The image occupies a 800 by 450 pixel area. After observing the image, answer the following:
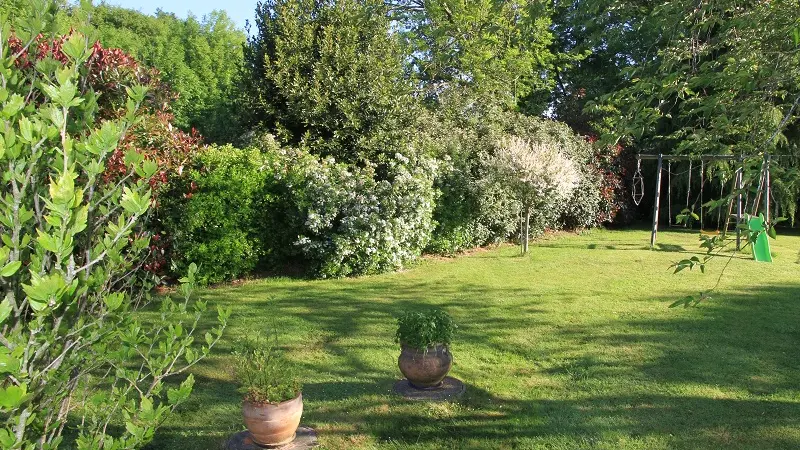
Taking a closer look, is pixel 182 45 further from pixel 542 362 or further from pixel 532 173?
pixel 542 362

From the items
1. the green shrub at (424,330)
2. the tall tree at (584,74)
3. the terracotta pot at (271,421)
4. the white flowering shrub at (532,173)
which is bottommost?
the terracotta pot at (271,421)

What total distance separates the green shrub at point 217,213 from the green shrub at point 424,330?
500 centimetres

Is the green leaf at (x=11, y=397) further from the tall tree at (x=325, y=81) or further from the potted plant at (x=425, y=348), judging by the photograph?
the tall tree at (x=325, y=81)

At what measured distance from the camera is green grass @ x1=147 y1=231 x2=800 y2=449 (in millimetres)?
4574

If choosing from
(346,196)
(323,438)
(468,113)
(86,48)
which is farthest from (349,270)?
(86,48)

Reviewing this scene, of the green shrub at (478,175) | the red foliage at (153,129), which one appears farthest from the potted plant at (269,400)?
the green shrub at (478,175)

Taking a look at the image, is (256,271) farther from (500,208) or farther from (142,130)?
(500,208)

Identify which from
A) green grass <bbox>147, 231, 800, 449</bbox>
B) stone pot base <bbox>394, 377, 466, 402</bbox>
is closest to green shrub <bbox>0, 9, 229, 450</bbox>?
green grass <bbox>147, 231, 800, 449</bbox>

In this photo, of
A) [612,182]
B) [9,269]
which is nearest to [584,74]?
[612,182]

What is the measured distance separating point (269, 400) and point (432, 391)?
174 centimetres

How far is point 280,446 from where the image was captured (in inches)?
165

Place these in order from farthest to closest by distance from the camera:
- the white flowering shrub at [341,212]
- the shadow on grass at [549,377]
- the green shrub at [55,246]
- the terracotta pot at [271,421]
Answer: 1. the white flowering shrub at [341,212]
2. the shadow on grass at [549,377]
3. the terracotta pot at [271,421]
4. the green shrub at [55,246]

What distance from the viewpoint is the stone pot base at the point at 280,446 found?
13.9 feet

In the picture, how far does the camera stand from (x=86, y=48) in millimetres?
1895
